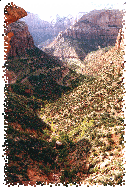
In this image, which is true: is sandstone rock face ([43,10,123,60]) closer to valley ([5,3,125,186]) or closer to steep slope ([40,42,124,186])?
valley ([5,3,125,186])

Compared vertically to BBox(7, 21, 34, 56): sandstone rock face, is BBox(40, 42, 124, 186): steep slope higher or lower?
lower

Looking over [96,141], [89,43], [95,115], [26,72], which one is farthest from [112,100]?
[89,43]

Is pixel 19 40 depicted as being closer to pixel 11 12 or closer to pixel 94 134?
pixel 11 12

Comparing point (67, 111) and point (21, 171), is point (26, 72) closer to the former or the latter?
point (67, 111)

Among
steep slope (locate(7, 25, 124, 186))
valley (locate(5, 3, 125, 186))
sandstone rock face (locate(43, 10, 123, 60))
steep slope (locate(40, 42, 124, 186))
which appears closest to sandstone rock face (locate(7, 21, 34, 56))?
valley (locate(5, 3, 125, 186))

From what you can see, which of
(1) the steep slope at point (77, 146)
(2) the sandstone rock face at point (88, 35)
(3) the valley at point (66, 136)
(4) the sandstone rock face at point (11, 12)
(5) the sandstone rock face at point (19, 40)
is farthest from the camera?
(2) the sandstone rock face at point (88, 35)

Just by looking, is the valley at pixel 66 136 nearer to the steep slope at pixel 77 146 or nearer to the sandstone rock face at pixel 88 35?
the steep slope at pixel 77 146

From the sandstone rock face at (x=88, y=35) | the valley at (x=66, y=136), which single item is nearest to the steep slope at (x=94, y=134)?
the valley at (x=66, y=136)
